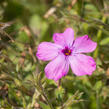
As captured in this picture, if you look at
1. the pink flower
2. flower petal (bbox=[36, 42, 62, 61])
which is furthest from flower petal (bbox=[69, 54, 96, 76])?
flower petal (bbox=[36, 42, 62, 61])

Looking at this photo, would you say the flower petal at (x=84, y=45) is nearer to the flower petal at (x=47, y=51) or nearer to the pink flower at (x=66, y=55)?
the pink flower at (x=66, y=55)

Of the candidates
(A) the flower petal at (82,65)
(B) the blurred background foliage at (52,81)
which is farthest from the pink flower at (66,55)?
(B) the blurred background foliage at (52,81)

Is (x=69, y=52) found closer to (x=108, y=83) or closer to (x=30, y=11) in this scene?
(x=108, y=83)

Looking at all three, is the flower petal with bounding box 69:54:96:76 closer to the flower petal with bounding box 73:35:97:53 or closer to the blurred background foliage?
the flower petal with bounding box 73:35:97:53

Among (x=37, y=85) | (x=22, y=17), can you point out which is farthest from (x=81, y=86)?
(x=22, y=17)

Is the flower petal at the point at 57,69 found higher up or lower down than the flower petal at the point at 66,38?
lower down

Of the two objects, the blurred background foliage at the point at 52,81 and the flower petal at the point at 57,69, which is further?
the blurred background foliage at the point at 52,81
